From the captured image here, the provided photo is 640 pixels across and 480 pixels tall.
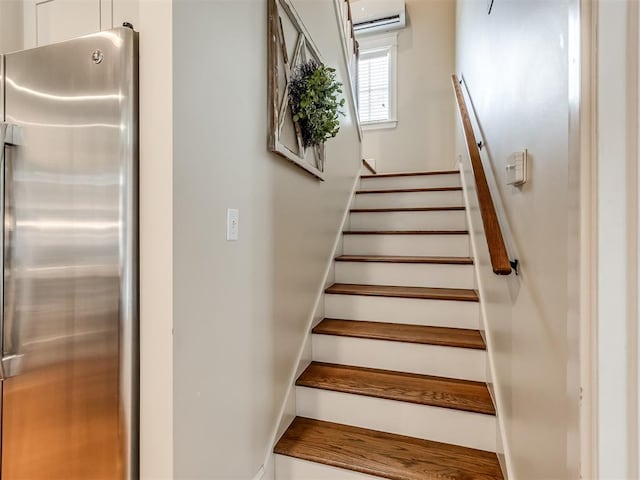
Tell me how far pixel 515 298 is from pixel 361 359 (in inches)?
38.5

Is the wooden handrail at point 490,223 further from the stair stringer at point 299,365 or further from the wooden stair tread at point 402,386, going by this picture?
the stair stringer at point 299,365

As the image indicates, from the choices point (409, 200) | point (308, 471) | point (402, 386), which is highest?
point (409, 200)

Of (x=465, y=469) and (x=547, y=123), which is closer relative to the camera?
(x=547, y=123)

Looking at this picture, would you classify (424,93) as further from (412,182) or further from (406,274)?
(406,274)

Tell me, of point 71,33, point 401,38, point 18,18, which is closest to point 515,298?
point 71,33

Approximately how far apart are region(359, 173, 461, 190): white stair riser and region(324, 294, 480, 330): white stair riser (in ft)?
4.82

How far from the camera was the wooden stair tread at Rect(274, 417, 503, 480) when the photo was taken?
4.54 feet

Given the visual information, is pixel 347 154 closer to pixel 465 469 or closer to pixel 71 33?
pixel 71 33

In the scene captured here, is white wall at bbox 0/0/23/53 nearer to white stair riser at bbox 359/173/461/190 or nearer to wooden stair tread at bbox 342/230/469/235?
wooden stair tread at bbox 342/230/469/235

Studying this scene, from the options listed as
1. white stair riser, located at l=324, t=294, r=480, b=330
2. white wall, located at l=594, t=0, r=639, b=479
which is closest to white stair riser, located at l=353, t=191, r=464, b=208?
white stair riser, located at l=324, t=294, r=480, b=330

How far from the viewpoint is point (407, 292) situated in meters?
2.18

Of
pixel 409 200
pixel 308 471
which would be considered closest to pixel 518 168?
pixel 308 471

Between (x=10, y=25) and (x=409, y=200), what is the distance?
105 inches

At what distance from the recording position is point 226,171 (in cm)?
119
